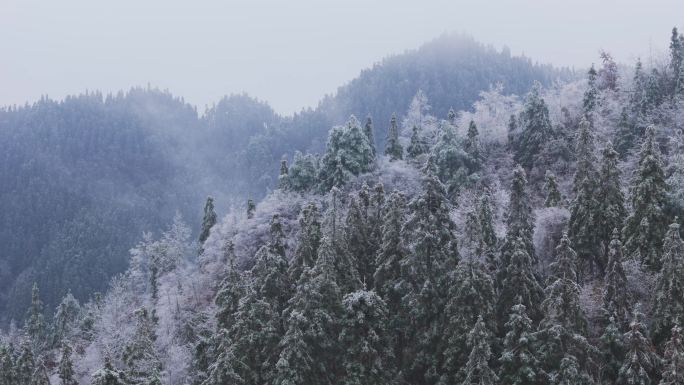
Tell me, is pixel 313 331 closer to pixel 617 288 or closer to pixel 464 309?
pixel 464 309

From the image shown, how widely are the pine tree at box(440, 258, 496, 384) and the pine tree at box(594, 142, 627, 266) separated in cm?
1092

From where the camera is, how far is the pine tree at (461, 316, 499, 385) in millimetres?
34719

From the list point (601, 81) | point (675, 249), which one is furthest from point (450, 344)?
point (601, 81)

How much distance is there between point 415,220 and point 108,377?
22.3 metres

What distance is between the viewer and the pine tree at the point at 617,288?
121 ft

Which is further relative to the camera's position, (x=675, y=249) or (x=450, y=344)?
(x=450, y=344)

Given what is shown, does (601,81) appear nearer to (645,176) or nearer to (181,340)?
(645,176)

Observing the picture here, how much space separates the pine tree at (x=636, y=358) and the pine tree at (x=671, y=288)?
2173 mm

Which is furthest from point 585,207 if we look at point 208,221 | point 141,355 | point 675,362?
point 208,221

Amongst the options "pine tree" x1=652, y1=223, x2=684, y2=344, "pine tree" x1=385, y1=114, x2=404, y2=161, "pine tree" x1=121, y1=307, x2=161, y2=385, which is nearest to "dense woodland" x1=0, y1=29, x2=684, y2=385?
"pine tree" x1=652, y1=223, x2=684, y2=344

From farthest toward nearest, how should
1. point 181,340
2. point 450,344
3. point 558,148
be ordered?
point 558,148
point 181,340
point 450,344

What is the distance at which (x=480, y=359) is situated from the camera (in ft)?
115

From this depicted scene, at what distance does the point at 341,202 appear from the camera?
6419cm

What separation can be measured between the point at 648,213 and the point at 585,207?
471 centimetres
